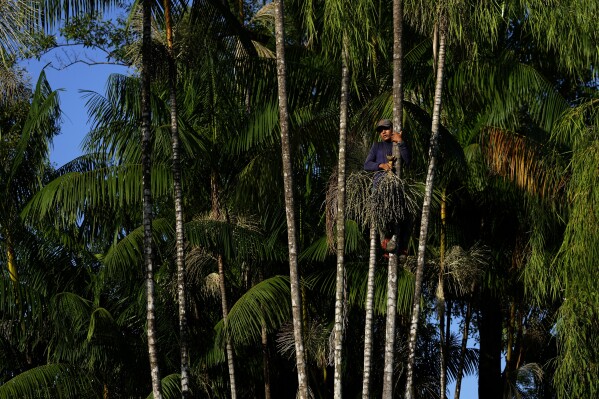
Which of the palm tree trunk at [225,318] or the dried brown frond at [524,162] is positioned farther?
the palm tree trunk at [225,318]

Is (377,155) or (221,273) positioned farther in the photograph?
(221,273)

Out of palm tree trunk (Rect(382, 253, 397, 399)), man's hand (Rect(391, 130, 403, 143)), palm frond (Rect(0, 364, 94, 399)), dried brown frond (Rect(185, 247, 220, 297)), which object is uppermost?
man's hand (Rect(391, 130, 403, 143))

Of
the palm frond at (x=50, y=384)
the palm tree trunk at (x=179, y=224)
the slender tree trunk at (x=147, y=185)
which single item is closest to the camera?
the slender tree trunk at (x=147, y=185)

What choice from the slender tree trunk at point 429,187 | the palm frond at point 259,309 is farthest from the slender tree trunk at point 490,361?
the slender tree trunk at point 429,187

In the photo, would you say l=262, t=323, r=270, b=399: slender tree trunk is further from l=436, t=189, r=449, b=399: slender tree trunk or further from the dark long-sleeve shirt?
the dark long-sleeve shirt

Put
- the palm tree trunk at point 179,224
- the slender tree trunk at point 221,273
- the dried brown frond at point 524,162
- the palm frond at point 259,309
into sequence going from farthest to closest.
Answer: the slender tree trunk at point 221,273 < the dried brown frond at point 524,162 < the palm frond at point 259,309 < the palm tree trunk at point 179,224

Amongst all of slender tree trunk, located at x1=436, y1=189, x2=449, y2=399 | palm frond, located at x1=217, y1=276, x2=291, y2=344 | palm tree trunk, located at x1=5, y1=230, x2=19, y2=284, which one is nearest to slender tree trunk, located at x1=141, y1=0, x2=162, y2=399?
palm frond, located at x1=217, y1=276, x2=291, y2=344

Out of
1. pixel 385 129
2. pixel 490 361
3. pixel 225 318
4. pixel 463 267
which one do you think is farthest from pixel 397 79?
pixel 490 361

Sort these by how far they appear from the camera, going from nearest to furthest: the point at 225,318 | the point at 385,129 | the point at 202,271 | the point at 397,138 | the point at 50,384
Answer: the point at 397,138
the point at 385,129
the point at 50,384
the point at 225,318
the point at 202,271

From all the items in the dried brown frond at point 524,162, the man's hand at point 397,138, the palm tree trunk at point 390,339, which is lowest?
the palm tree trunk at point 390,339

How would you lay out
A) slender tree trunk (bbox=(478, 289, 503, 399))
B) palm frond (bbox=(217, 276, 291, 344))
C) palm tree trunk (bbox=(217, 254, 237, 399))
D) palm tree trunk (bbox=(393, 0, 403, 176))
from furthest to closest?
slender tree trunk (bbox=(478, 289, 503, 399)) < palm tree trunk (bbox=(217, 254, 237, 399)) < palm frond (bbox=(217, 276, 291, 344)) < palm tree trunk (bbox=(393, 0, 403, 176))

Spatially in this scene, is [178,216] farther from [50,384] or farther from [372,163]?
[372,163]

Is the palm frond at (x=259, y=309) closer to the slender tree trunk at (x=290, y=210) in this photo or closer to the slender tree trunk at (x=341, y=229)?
the slender tree trunk at (x=341, y=229)

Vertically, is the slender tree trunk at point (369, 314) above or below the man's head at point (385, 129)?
below
